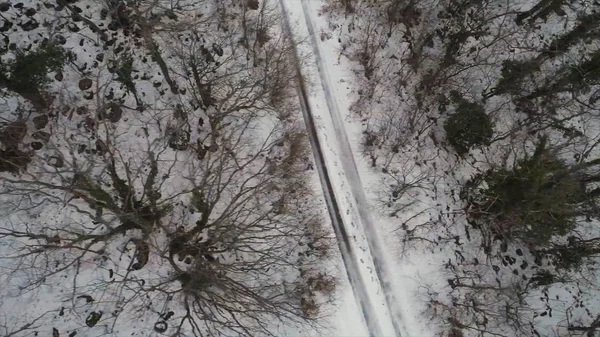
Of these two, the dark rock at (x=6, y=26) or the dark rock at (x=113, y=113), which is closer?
the dark rock at (x=6, y=26)

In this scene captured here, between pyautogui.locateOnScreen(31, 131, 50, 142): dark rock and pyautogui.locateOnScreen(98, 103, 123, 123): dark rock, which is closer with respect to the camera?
pyautogui.locateOnScreen(31, 131, 50, 142): dark rock

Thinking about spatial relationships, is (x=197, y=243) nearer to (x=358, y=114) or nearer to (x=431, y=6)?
(x=358, y=114)

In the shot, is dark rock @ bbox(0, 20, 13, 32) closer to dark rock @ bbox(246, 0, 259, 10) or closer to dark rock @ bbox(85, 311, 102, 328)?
dark rock @ bbox(246, 0, 259, 10)

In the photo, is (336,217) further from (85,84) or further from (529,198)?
(85,84)

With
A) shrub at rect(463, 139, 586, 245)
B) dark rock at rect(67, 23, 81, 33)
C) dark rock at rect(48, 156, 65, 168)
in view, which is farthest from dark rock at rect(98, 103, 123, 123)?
shrub at rect(463, 139, 586, 245)

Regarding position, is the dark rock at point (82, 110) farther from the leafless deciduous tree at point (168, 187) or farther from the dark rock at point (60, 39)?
the dark rock at point (60, 39)

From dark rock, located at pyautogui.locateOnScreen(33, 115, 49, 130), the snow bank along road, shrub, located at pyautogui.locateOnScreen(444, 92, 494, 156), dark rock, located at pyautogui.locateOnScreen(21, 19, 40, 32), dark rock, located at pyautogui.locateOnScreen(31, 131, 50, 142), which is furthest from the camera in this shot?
shrub, located at pyautogui.locateOnScreen(444, 92, 494, 156)

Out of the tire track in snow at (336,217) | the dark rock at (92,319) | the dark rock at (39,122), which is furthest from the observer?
the tire track in snow at (336,217)

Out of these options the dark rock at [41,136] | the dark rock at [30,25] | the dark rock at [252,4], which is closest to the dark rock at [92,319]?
the dark rock at [41,136]
